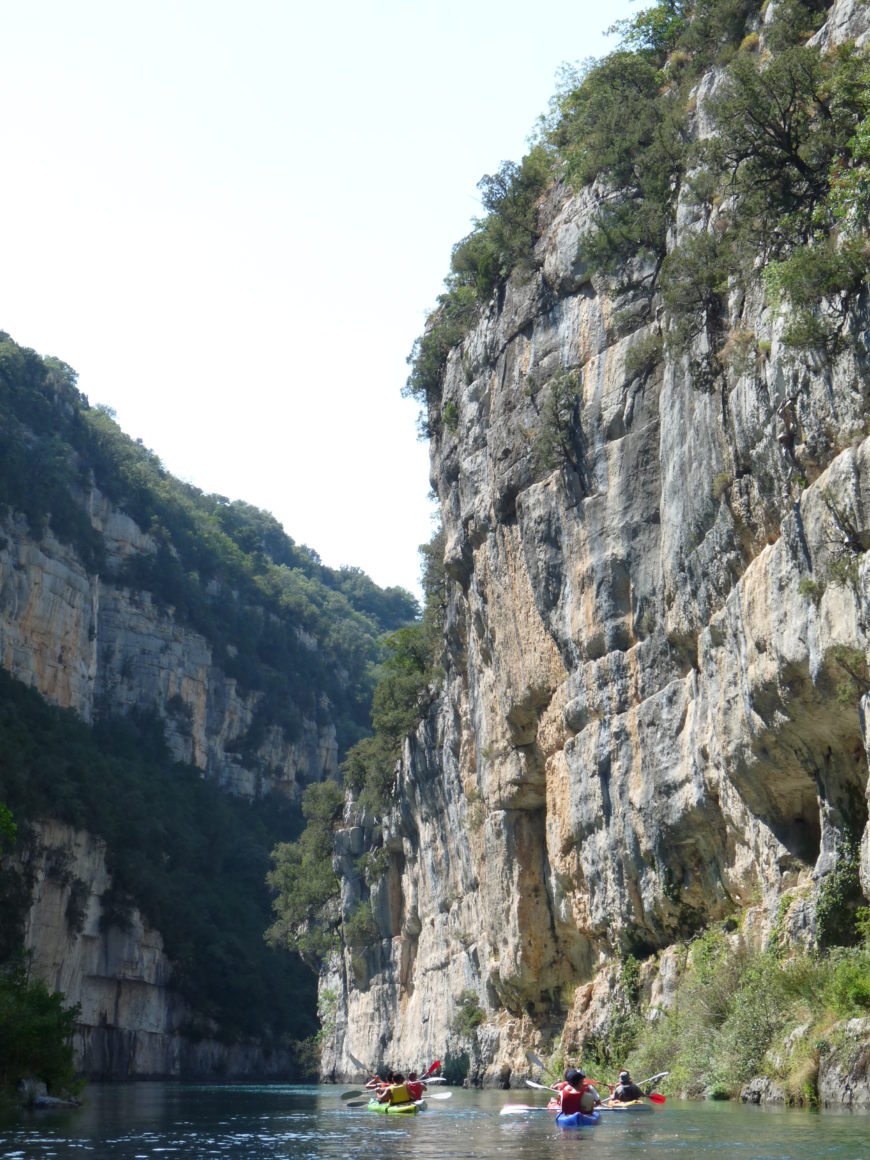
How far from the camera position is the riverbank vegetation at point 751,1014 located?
20.8 metres

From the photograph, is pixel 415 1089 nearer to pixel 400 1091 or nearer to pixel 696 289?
pixel 400 1091

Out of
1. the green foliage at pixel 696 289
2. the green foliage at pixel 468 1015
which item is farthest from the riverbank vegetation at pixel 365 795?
the green foliage at pixel 696 289

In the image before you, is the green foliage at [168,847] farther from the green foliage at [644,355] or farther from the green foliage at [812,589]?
Result: the green foliage at [812,589]

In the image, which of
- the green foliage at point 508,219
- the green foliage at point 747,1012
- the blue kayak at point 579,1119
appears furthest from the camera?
the green foliage at point 508,219

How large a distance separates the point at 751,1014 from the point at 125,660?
2779 inches

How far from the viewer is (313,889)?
75.3 metres

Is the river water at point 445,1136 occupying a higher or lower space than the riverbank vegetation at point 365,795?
lower

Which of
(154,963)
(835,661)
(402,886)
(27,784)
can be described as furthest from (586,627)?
(154,963)

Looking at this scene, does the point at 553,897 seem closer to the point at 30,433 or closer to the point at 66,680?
the point at 66,680

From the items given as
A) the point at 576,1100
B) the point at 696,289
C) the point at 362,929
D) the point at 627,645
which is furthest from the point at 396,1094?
the point at 362,929

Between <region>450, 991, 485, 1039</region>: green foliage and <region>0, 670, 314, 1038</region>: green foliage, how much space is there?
2059 centimetres

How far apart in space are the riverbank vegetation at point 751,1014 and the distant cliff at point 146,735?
37.9 m

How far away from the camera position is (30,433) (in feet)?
279

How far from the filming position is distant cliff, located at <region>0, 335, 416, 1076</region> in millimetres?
67875
